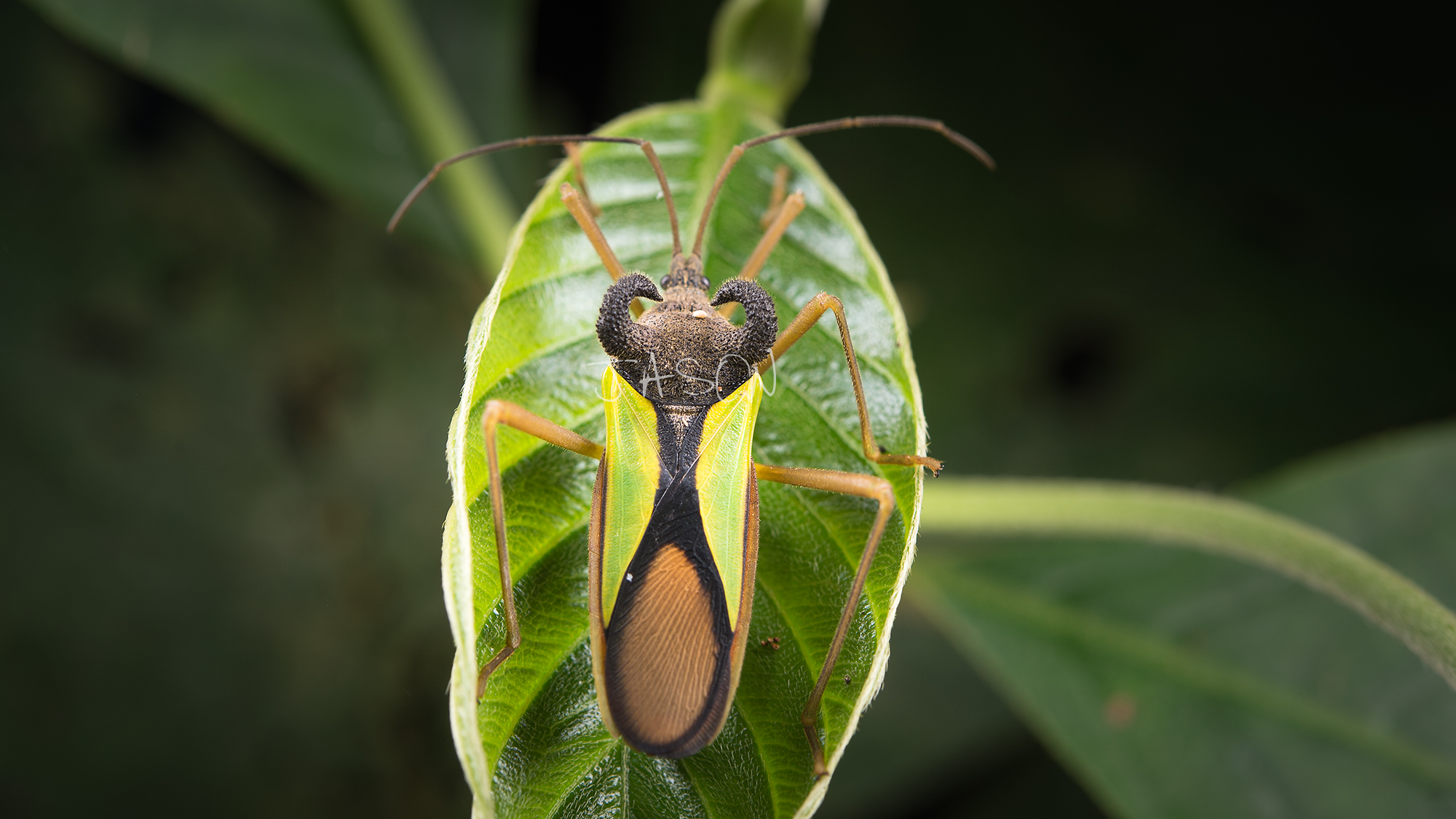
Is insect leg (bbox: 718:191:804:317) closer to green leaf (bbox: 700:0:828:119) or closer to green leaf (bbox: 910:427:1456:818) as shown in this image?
green leaf (bbox: 700:0:828:119)

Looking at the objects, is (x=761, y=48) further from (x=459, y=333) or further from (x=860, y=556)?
(x=459, y=333)

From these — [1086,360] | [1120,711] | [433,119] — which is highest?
[433,119]

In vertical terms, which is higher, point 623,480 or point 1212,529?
point 623,480

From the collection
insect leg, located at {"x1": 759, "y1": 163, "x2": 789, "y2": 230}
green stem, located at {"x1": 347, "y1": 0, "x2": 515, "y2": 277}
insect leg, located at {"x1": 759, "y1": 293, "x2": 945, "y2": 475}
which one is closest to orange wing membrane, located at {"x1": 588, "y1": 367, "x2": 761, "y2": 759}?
insect leg, located at {"x1": 759, "y1": 293, "x2": 945, "y2": 475}

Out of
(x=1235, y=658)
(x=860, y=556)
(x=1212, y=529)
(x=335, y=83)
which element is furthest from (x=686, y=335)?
(x=1235, y=658)

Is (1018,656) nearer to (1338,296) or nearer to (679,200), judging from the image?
(679,200)

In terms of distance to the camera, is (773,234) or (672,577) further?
(773,234)

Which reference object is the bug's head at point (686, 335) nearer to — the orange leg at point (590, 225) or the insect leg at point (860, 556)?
the orange leg at point (590, 225)

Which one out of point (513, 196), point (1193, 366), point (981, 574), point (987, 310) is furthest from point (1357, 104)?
point (513, 196)
